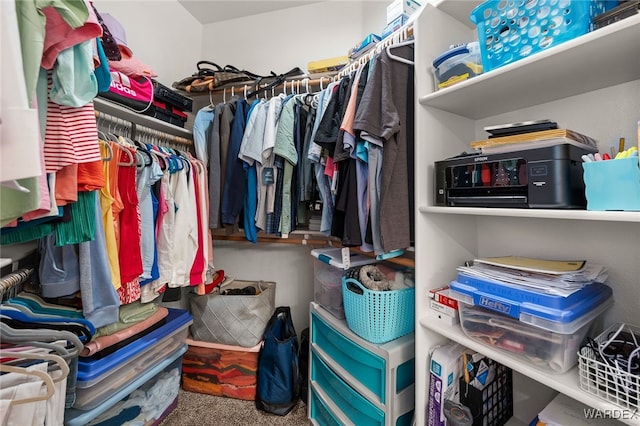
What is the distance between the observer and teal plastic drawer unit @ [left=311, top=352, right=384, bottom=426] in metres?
1.06

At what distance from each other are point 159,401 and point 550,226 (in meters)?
1.98

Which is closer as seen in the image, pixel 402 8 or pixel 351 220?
pixel 351 220

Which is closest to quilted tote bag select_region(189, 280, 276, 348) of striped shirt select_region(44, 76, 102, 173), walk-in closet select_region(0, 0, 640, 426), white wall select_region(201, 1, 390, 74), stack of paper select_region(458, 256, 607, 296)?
walk-in closet select_region(0, 0, 640, 426)

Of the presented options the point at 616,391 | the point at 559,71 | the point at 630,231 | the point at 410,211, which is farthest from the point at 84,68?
the point at 630,231

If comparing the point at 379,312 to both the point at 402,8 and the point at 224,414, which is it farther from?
the point at 402,8

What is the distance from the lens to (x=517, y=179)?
763 millimetres

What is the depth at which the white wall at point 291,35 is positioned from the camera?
1.89m

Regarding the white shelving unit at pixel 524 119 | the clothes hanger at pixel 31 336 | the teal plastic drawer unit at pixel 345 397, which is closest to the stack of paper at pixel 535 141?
the white shelving unit at pixel 524 119

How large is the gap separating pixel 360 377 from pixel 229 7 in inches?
104

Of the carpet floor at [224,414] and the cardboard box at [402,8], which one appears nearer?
the cardboard box at [402,8]

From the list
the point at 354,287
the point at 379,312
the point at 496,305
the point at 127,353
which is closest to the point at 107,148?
the point at 127,353

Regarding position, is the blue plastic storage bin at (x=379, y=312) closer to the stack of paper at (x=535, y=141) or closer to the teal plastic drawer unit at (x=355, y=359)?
the teal plastic drawer unit at (x=355, y=359)

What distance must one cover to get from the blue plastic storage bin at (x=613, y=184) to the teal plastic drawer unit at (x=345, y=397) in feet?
3.17

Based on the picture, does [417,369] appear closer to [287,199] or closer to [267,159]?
[287,199]
